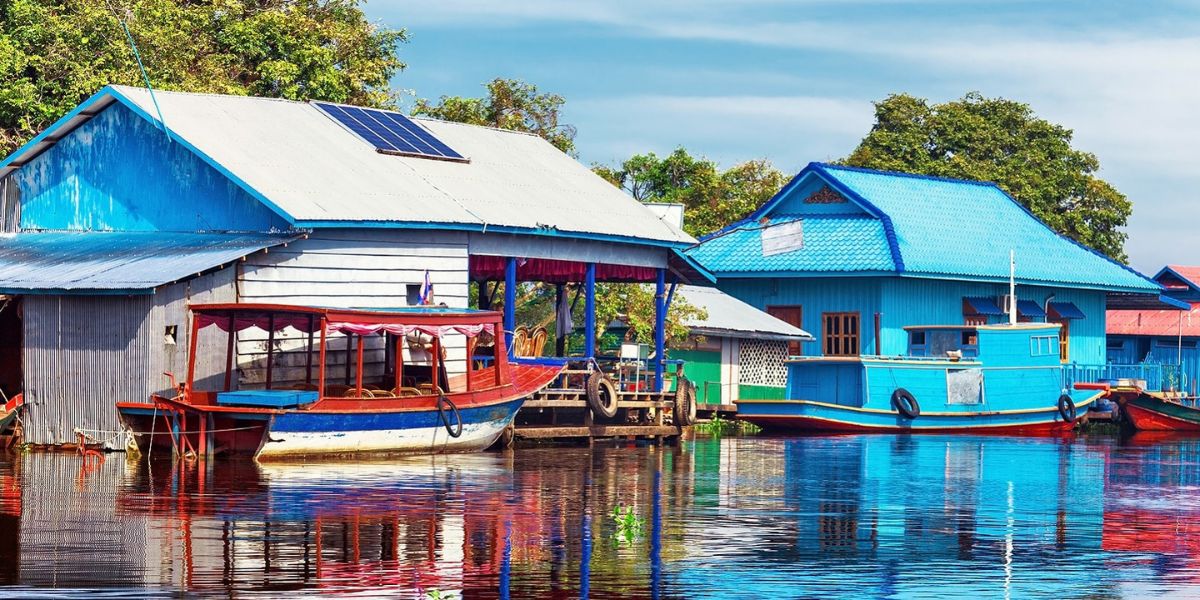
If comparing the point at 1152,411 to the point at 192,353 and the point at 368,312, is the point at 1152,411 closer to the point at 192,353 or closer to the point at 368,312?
the point at 368,312

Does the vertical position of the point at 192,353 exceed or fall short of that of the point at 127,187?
it falls short

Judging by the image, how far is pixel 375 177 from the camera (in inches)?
1191

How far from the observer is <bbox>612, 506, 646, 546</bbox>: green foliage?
59.7 feet

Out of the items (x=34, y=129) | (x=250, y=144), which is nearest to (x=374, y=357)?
(x=250, y=144)

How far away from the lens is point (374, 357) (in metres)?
29.5

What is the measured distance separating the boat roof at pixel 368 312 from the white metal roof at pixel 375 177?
1.71 meters

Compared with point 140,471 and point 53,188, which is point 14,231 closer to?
point 53,188

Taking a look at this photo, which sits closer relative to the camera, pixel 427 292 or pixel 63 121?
pixel 427 292

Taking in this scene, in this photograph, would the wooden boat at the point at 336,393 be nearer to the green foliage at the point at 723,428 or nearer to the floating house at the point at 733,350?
the green foliage at the point at 723,428

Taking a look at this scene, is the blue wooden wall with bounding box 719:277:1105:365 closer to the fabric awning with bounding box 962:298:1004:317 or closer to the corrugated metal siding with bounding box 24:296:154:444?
the fabric awning with bounding box 962:298:1004:317

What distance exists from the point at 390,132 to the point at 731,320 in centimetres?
1216

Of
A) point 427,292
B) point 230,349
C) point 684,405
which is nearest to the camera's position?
point 230,349

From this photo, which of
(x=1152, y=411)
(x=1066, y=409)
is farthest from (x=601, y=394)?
(x=1152, y=411)

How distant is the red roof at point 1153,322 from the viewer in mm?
53088
